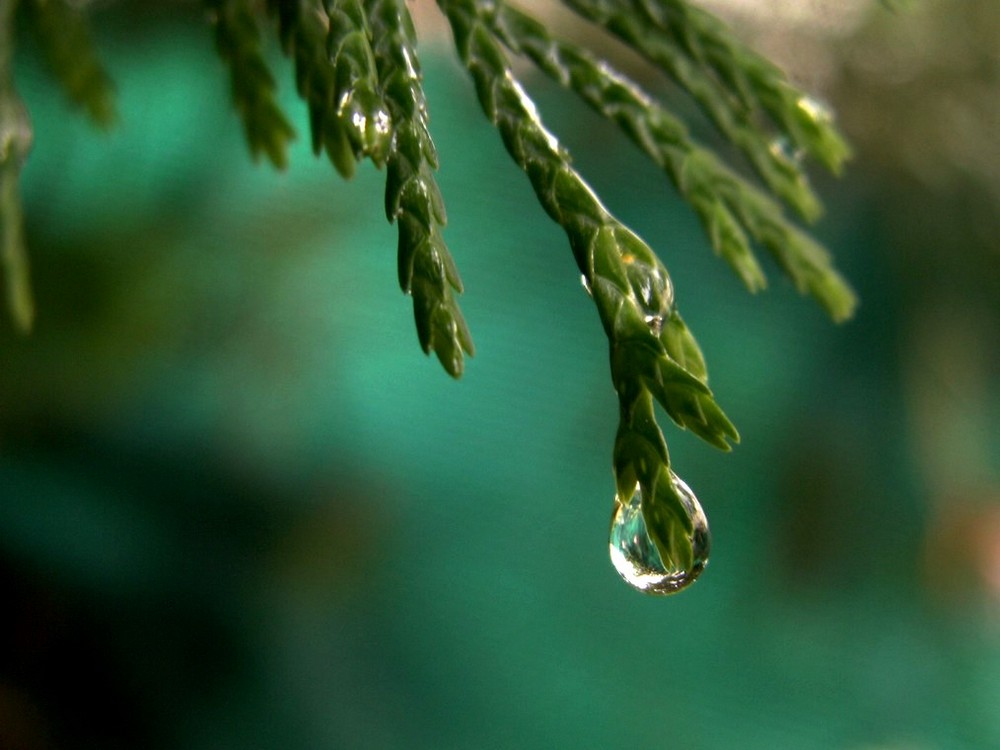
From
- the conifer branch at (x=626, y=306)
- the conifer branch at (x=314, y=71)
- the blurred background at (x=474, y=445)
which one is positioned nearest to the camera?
the conifer branch at (x=626, y=306)

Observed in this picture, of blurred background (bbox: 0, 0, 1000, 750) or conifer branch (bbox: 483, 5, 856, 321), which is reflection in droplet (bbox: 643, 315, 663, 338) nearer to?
conifer branch (bbox: 483, 5, 856, 321)

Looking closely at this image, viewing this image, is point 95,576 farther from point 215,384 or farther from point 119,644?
point 215,384

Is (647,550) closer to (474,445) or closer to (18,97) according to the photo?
(18,97)

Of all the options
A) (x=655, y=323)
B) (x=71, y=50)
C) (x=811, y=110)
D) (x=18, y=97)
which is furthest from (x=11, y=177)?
(x=811, y=110)

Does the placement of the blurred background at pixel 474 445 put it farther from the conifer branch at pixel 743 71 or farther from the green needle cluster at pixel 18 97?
the conifer branch at pixel 743 71

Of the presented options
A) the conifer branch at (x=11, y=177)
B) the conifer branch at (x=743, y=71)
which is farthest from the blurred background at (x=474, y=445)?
the conifer branch at (x=743, y=71)

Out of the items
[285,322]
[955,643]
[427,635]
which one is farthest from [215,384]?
[955,643]
